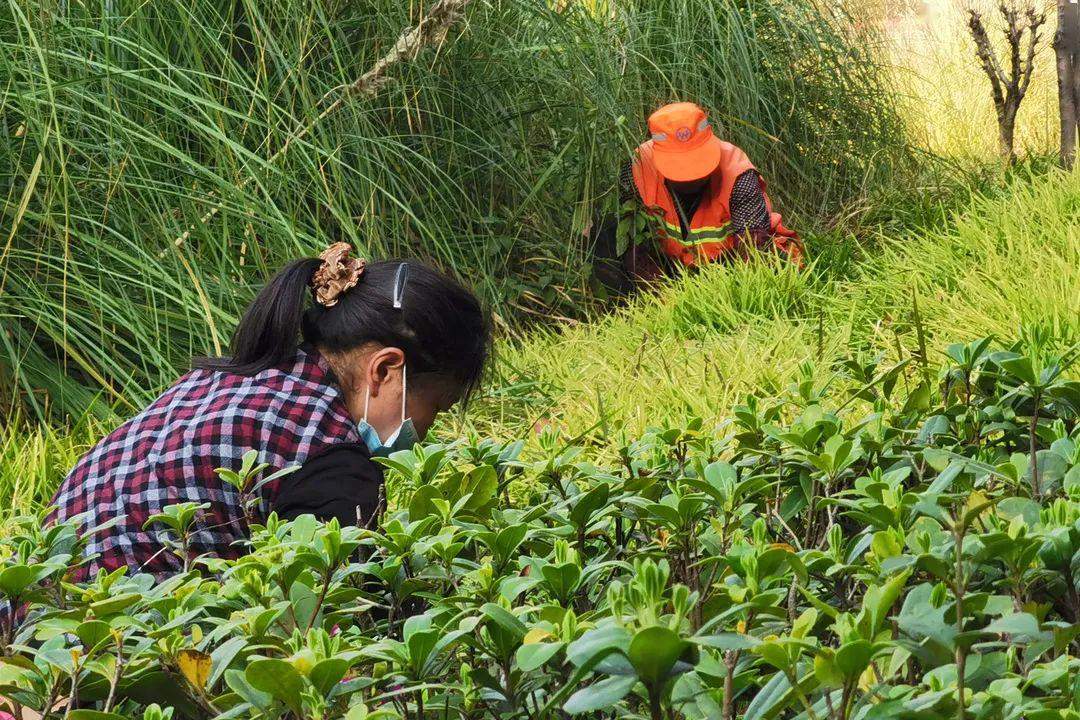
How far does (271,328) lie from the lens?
2.29m

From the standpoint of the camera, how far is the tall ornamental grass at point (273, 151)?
332cm

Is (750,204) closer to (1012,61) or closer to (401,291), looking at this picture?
(1012,61)

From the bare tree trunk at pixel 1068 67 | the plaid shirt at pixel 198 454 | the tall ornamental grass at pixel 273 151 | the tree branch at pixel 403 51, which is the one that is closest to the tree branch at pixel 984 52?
the bare tree trunk at pixel 1068 67

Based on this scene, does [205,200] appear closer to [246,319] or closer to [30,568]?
[246,319]

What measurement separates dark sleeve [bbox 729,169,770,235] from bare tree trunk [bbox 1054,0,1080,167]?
167cm

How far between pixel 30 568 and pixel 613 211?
4185mm

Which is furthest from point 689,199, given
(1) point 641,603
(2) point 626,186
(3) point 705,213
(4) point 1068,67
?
(1) point 641,603

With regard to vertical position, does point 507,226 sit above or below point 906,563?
below

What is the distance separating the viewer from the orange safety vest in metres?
5.28

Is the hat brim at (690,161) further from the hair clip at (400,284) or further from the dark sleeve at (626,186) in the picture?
the hair clip at (400,284)

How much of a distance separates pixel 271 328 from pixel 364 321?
161mm

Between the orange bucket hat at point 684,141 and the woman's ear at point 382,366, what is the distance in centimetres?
307

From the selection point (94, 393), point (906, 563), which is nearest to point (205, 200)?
point (94, 393)

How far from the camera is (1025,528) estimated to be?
103 cm
